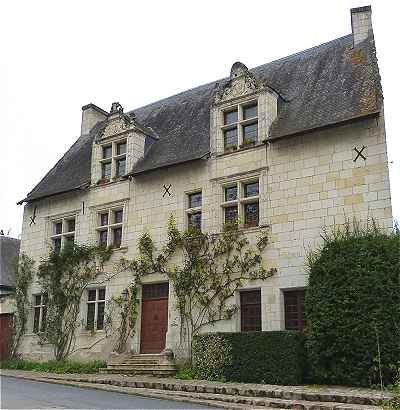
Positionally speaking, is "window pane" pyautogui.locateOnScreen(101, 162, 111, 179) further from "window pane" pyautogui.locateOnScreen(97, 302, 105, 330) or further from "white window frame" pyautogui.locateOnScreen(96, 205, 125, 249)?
"window pane" pyautogui.locateOnScreen(97, 302, 105, 330)

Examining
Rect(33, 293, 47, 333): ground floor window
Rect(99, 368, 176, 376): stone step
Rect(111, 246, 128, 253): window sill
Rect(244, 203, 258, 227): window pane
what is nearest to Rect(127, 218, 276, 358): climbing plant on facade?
Rect(244, 203, 258, 227): window pane

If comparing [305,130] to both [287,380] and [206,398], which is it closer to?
[287,380]

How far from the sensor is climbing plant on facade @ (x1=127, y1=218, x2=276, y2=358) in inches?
551

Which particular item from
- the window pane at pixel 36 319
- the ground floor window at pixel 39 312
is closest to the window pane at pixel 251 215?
the ground floor window at pixel 39 312

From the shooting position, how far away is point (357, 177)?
42.1ft

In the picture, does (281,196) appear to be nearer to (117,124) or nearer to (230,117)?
(230,117)

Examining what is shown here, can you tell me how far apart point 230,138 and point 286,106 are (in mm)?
1831

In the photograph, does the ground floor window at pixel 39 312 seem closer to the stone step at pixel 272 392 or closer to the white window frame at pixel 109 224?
the white window frame at pixel 109 224

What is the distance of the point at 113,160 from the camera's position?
18.0 meters

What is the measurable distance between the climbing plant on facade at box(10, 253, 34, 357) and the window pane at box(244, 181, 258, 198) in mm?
8671

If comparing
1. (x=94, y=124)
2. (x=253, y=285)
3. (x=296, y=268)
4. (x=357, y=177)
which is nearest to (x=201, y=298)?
(x=253, y=285)

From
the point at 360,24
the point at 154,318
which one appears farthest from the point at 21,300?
the point at 360,24

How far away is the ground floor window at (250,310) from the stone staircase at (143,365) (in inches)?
84.9

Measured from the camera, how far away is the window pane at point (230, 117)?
15.8 meters
